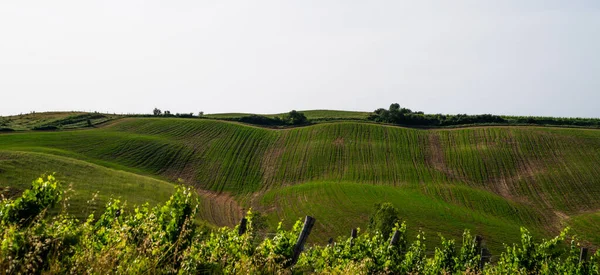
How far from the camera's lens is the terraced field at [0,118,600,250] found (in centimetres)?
5044

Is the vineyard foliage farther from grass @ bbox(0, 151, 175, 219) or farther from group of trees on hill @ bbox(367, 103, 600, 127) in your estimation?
group of trees on hill @ bbox(367, 103, 600, 127)

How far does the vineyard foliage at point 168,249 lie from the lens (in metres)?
7.38

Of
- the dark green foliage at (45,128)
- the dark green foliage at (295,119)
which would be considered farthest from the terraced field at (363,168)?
the dark green foliage at (295,119)

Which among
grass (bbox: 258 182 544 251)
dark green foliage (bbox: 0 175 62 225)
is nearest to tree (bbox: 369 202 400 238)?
grass (bbox: 258 182 544 251)

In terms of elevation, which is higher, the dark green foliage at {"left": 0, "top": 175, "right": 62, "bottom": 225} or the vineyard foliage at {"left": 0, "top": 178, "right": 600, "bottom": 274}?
the dark green foliage at {"left": 0, "top": 175, "right": 62, "bottom": 225}

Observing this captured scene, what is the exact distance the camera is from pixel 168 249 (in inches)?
329

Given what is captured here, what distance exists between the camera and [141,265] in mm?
7648

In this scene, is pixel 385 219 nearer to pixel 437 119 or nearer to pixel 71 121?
pixel 437 119

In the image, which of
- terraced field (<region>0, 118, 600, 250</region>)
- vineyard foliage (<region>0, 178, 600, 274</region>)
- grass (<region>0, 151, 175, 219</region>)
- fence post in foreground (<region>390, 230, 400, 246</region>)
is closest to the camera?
vineyard foliage (<region>0, 178, 600, 274</region>)

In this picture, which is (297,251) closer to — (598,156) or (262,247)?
(262,247)

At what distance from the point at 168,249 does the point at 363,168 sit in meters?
60.4

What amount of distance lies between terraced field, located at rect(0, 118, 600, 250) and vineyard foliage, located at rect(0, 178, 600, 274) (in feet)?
90.2

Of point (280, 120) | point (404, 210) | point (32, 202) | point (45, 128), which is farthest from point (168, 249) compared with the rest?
point (280, 120)

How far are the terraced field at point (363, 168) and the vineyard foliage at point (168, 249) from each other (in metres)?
27.5
